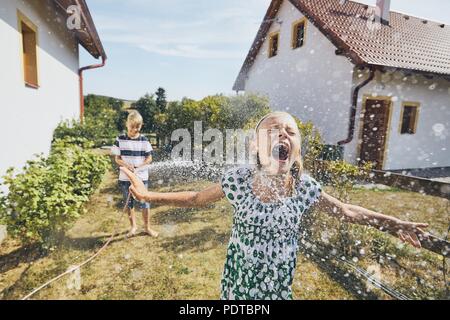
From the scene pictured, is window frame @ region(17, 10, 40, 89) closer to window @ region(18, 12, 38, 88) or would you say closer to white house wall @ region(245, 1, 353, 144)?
window @ region(18, 12, 38, 88)

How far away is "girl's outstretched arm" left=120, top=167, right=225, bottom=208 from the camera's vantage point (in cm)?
150

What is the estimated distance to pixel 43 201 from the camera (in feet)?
9.92

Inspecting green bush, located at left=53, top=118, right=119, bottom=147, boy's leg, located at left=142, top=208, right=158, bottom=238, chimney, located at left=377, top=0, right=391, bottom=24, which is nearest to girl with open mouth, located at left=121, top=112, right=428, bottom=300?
boy's leg, located at left=142, top=208, right=158, bottom=238

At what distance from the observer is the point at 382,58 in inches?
347

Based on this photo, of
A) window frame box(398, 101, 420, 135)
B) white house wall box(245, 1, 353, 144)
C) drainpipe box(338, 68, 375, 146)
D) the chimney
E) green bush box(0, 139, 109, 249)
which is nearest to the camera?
green bush box(0, 139, 109, 249)

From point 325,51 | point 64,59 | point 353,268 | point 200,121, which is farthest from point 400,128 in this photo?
point 64,59

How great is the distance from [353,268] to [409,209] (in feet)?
11.5

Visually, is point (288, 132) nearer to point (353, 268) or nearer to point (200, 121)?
point (353, 268)

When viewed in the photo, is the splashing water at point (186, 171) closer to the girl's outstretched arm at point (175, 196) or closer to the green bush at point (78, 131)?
the green bush at point (78, 131)

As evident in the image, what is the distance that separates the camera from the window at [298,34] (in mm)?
11273

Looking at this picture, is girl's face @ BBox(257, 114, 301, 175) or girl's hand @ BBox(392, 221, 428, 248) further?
girl's hand @ BBox(392, 221, 428, 248)

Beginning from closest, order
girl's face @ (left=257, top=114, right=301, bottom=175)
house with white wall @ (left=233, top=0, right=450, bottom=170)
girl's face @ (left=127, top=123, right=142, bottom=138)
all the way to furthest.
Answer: girl's face @ (left=257, top=114, right=301, bottom=175) < girl's face @ (left=127, top=123, right=142, bottom=138) < house with white wall @ (left=233, top=0, right=450, bottom=170)

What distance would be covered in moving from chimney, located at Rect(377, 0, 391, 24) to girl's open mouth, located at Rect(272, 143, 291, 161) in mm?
13657

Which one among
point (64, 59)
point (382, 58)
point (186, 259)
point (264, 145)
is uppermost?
point (382, 58)
